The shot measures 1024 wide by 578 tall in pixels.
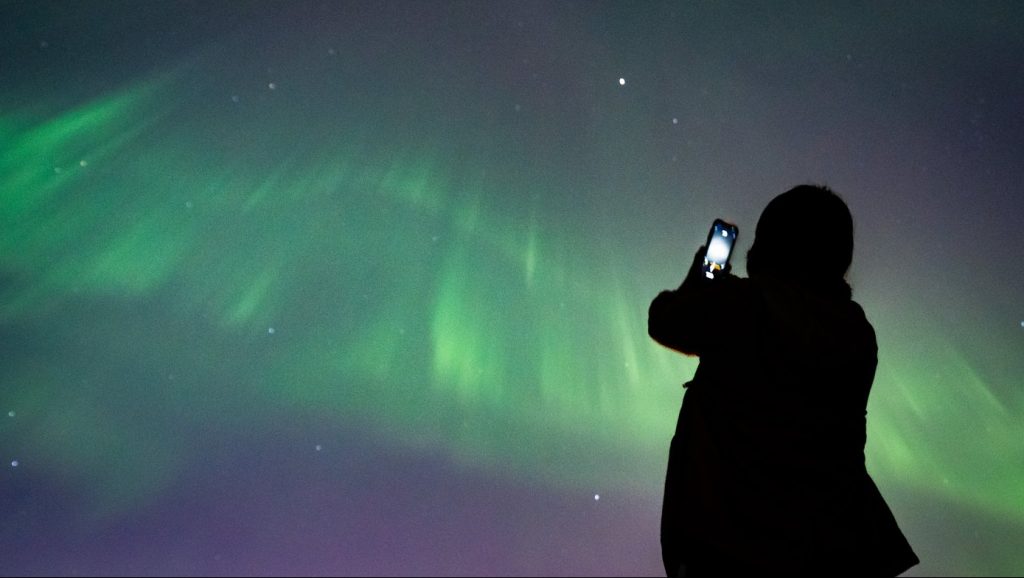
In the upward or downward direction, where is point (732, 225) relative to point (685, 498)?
upward

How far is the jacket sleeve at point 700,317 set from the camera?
1.40 metres

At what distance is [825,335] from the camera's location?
1434 millimetres

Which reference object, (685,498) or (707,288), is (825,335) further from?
(685,498)

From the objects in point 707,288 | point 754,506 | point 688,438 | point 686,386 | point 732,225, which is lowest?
point 754,506

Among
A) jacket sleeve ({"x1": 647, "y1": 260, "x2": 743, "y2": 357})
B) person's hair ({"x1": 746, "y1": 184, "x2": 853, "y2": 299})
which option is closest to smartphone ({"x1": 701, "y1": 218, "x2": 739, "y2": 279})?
person's hair ({"x1": 746, "y1": 184, "x2": 853, "y2": 299})

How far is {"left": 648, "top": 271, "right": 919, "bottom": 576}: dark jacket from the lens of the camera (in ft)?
4.34

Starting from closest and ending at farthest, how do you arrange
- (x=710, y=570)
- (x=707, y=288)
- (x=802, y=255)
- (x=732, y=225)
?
(x=710, y=570) → (x=707, y=288) → (x=802, y=255) → (x=732, y=225)

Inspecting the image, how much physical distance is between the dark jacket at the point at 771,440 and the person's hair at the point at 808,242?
9 cm

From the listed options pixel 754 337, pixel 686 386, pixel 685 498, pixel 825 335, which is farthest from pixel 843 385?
pixel 685 498

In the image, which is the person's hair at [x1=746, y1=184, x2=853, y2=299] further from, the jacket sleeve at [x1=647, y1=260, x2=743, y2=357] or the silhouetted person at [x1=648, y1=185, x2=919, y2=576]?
the jacket sleeve at [x1=647, y1=260, x2=743, y2=357]

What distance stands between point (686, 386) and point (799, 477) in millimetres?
302

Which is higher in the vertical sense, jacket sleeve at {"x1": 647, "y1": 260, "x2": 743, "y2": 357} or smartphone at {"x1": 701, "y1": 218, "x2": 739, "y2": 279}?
smartphone at {"x1": 701, "y1": 218, "x2": 739, "y2": 279}

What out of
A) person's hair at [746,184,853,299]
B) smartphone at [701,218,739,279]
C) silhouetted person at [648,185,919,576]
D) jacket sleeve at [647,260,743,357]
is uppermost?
smartphone at [701,218,739,279]

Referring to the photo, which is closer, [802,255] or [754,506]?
[754,506]
